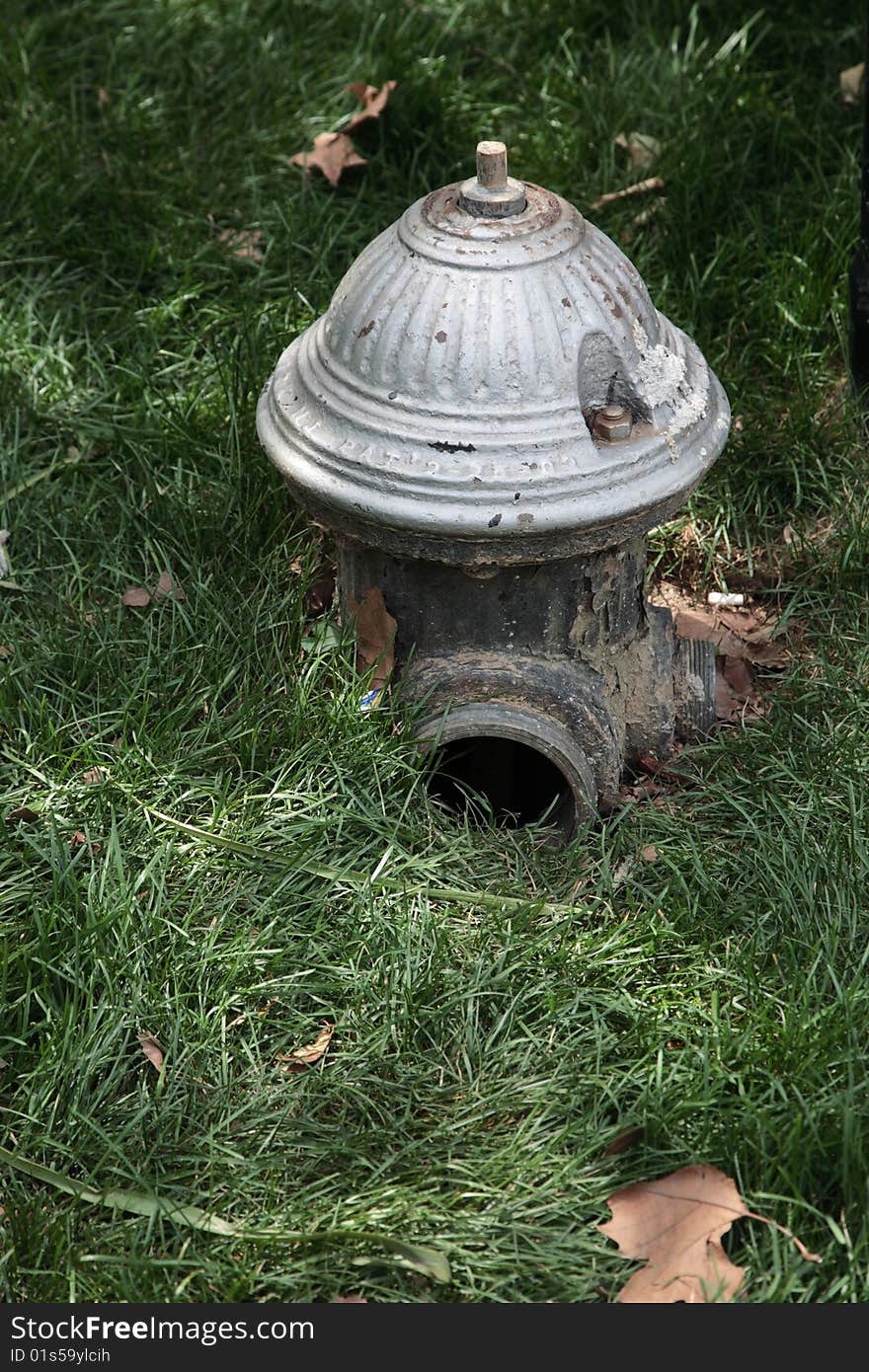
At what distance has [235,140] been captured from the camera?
474 centimetres

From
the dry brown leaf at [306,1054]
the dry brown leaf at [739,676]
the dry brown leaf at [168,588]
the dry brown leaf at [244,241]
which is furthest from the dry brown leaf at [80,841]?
the dry brown leaf at [244,241]

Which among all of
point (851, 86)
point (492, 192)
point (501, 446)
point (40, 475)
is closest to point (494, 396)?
point (501, 446)

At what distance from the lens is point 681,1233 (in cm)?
234

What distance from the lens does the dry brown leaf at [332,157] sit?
458 centimetres

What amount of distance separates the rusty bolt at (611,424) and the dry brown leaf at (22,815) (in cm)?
129

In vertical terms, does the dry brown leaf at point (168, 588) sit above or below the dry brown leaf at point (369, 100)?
below

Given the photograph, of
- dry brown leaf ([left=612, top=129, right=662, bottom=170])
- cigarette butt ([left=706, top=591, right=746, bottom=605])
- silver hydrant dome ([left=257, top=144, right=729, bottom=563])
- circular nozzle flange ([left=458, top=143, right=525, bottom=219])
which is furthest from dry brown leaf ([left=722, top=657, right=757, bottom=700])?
dry brown leaf ([left=612, top=129, right=662, bottom=170])

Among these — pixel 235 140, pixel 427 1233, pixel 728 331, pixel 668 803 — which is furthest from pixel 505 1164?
pixel 235 140

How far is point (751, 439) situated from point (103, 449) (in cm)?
163

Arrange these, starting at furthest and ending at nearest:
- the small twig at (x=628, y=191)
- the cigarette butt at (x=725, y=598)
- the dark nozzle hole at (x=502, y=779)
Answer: the small twig at (x=628, y=191) → the cigarette butt at (x=725, y=598) → the dark nozzle hole at (x=502, y=779)

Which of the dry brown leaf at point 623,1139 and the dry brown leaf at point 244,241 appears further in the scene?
the dry brown leaf at point 244,241

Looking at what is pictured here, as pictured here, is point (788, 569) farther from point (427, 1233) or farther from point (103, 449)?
point (427, 1233)

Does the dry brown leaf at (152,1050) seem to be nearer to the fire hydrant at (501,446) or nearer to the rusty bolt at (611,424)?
the fire hydrant at (501,446)

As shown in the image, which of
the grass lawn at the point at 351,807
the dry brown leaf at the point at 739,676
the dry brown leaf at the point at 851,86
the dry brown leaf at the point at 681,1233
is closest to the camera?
the dry brown leaf at the point at 681,1233
